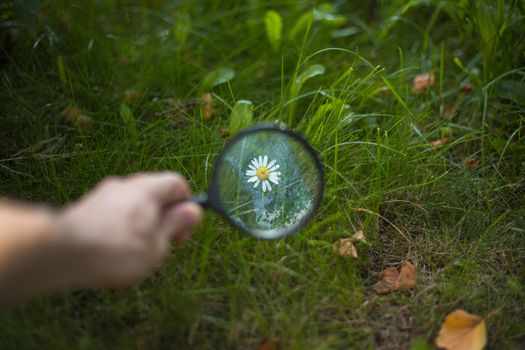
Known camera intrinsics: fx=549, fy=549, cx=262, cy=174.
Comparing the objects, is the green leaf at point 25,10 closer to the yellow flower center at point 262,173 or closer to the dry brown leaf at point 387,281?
the yellow flower center at point 262,173

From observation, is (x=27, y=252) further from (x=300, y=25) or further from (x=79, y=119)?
(x=300, y=25)

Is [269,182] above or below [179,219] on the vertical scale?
above

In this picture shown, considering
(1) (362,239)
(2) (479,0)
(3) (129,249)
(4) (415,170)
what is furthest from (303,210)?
(2) (479,0)

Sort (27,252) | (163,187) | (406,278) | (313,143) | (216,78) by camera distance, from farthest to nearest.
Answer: (216,78), (313,143), (406,278), (163,187), (27,252)

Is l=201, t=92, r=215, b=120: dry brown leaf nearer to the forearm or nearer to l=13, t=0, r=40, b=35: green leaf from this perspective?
l=13, t=0, r=40, b=35: green leaf

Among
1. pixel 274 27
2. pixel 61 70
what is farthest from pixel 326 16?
pixel 61 70

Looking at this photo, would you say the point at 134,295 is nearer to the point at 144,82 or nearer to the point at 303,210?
the point at 303,210
